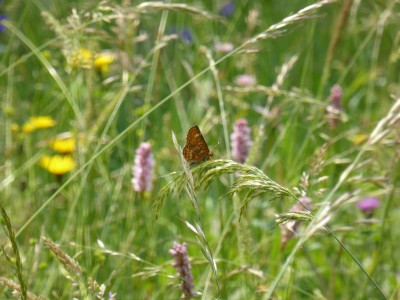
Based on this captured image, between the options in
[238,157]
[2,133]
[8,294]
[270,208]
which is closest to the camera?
[8,294]

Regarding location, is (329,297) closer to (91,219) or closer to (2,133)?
(91,219)

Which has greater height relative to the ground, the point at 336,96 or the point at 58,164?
the point at 336,96

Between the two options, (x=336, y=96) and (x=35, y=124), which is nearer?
(x=336, y=96)

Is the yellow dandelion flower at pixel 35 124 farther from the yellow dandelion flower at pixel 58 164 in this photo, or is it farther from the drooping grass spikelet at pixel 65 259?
the drooping grass spikelet at pixel 65 259

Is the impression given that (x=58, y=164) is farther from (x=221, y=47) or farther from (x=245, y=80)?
(x=245, y=80)

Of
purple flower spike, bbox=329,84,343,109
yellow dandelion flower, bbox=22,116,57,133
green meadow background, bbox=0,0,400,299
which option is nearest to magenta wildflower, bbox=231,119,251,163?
green meadow background, bbox=0,0,400,299

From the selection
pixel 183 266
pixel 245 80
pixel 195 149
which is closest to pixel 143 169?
pixel 195 149

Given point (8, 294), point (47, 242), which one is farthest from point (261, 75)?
point (47, 242)
